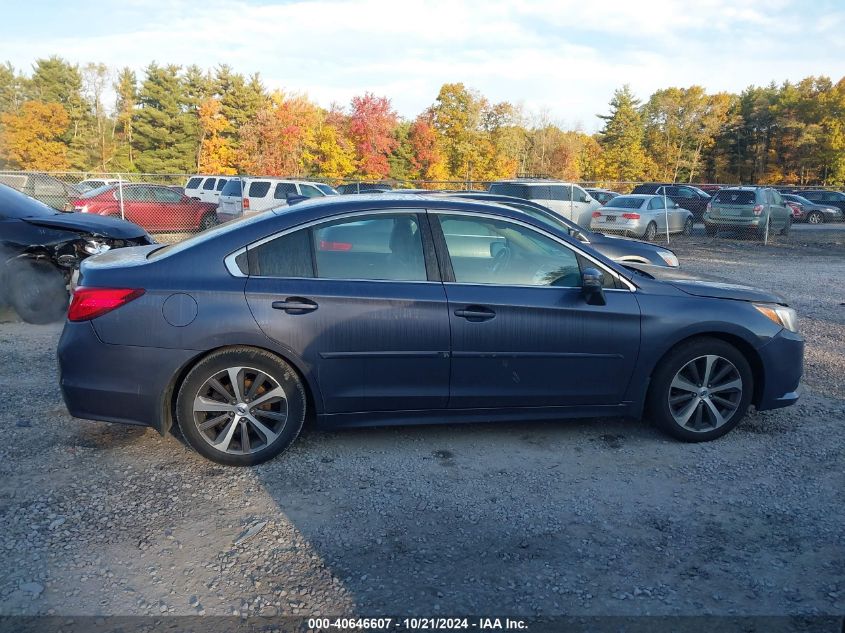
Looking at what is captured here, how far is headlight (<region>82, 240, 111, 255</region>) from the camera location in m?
8.16

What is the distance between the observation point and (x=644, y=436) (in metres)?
4.68

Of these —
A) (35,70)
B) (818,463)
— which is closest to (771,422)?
(818,463)

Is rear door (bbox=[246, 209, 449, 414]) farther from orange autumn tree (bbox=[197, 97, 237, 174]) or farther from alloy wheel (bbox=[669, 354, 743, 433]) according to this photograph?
orange autumn tree (bbox=[197, 97, 237, 174])

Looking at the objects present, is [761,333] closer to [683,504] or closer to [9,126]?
[683,504]

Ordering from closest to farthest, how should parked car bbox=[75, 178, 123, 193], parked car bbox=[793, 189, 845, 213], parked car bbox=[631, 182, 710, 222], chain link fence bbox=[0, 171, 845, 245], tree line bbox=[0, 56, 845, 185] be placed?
chain link fence bbox=[0, 171, 845, 245], parked car bbox=[75, 178, 123, 193], parked car bbox=[631, 182, 710, 222], parked car bbox=[793, 189, 845, 213], tree line bbox=[0, 56, 845, 185]

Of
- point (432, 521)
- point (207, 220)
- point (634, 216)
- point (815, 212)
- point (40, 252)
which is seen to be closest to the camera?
point (432, 521)

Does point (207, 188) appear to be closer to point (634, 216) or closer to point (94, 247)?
point (634, 216)

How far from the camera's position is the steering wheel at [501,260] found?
4355mm

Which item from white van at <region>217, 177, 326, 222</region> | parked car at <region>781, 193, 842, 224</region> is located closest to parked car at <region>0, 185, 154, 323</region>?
white van at <region>217, 177, 326, 222</region>

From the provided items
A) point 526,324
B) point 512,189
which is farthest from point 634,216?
point 526,324

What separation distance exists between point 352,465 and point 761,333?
2926mm

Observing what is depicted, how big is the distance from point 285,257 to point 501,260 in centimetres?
143

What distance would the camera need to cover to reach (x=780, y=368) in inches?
180

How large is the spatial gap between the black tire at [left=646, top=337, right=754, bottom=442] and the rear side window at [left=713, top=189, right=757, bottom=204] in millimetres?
18516
